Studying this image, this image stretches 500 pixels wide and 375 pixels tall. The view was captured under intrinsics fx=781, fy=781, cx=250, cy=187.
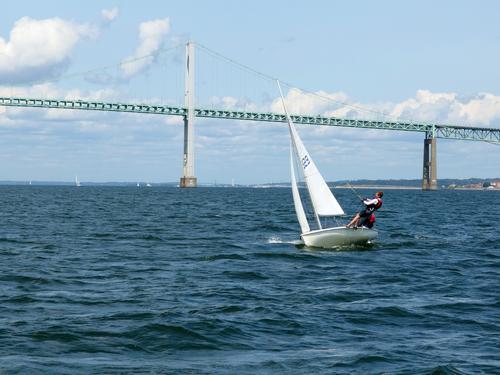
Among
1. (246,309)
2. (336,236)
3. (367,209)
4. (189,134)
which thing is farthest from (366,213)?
(189,134)

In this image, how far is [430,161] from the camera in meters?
108

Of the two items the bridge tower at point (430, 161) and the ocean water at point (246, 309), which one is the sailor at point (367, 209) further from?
the bridge tower at point (430, 161)

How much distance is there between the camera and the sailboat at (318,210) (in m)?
19.5

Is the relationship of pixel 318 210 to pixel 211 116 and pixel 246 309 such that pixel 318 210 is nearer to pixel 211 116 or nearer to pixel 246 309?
pixel 246 309

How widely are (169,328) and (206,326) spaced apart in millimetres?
466

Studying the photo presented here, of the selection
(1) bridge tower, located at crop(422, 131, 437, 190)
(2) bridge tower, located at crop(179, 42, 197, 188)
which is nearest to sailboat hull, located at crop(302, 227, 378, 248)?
(2) bridge tower, located at crop(179, 42, 197, 188)

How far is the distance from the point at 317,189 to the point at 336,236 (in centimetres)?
157

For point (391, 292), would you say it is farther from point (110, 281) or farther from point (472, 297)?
point (110, 281)

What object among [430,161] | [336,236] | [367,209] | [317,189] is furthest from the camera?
[430,161]

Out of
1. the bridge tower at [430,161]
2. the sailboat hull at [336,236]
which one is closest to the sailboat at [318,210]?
the sailboat hull at [336,236]

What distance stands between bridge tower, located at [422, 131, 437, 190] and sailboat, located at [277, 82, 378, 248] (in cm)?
8852

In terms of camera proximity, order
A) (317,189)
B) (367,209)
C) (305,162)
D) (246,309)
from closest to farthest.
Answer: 1. (246,309)
2. (367,209)
3. (317,189)
4. (305,162)

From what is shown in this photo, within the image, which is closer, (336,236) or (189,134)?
(336,236)

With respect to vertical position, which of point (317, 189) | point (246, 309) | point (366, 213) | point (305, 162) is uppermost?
point (305, 162)
